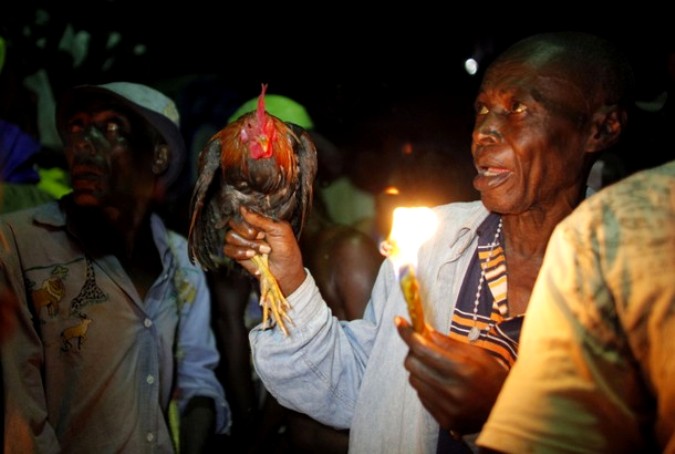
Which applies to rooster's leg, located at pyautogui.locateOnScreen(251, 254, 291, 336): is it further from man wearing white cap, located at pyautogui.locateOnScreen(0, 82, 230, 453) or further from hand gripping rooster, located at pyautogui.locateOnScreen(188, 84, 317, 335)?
man wearing white cap, located at pyautogui.locateOnScreen(0, 82, 230, 453)

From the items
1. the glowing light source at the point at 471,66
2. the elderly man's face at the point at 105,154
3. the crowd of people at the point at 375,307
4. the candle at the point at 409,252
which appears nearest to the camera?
the crowd of people at the point at 375,307

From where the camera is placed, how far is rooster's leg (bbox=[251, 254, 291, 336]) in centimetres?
204

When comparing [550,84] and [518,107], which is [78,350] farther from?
[550,84]

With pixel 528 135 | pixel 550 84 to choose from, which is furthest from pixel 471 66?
pixel 528 135

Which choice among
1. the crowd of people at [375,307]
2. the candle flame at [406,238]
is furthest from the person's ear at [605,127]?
the candle flame at [406,238]

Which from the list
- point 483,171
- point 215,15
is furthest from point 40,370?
point 215,15

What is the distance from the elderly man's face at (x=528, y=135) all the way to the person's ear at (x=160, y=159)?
86.3 inches

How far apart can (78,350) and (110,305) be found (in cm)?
30

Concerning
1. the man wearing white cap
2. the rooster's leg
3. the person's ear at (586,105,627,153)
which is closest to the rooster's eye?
the person's ear at (586,105,627,153)

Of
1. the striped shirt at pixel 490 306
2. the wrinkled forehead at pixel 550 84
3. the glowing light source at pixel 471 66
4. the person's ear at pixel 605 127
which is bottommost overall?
Result: the striped shirt at pixel 490 306

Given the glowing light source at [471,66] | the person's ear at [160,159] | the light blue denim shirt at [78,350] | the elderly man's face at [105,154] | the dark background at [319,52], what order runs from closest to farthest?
the light blue denim shirt at [78,350], the elderly man's face at [105,154], the person's ear at [160,159], the dark background at [319,52], the glowing light source at [471,66]

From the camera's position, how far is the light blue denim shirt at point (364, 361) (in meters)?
2.05

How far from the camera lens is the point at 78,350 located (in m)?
2.68

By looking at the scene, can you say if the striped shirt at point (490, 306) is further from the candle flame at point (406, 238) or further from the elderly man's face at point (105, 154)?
the elderly man's face at point (105, 154)
